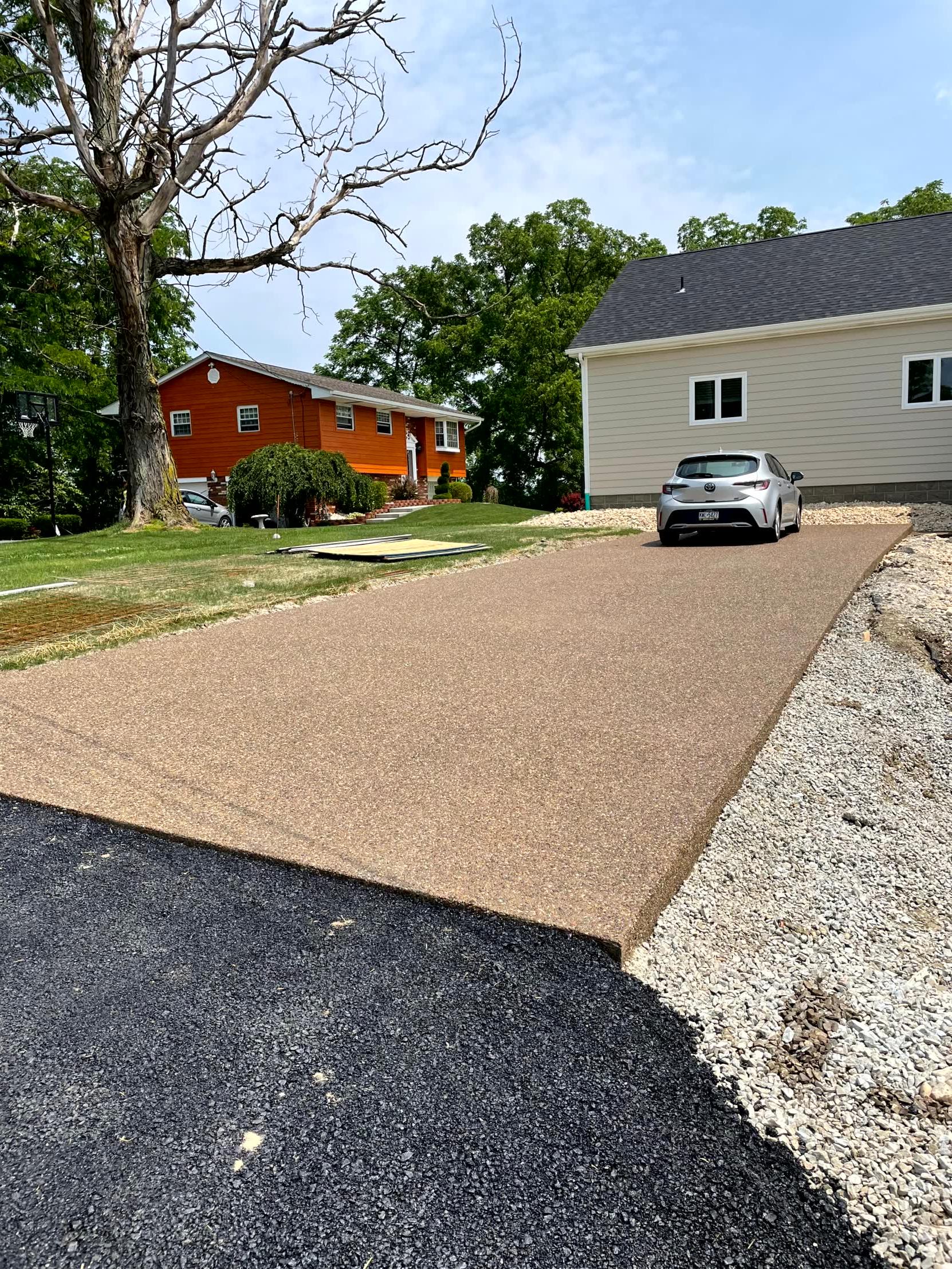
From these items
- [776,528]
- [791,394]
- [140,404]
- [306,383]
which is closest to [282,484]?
[140,404]

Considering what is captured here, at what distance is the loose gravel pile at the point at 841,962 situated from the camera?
1835 millimetres

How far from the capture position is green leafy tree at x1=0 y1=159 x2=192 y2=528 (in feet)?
88.8

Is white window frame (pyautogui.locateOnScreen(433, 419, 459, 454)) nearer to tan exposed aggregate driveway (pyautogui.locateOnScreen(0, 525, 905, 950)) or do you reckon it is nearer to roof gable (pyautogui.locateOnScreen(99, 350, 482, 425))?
roof gable (pyautogui.locateOnScreen(99, 350, 482, 425))

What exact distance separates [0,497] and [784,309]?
2450 cm

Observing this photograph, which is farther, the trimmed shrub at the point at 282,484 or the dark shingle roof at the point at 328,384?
the dark shingle roof at the point at 328,384

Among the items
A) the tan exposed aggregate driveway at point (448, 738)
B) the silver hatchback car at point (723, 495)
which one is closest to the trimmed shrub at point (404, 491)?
the silver hatchback car at point (723, 495)

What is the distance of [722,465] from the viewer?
1288 centimetres

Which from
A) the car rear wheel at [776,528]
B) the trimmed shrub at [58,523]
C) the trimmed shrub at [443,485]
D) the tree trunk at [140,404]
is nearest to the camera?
the car rear wheel at [776,528]

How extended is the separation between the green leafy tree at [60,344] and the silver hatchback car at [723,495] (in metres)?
19.4

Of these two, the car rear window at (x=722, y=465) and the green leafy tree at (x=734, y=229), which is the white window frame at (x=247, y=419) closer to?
the car rear window at (x=722, y=465)

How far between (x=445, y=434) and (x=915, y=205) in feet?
85.0

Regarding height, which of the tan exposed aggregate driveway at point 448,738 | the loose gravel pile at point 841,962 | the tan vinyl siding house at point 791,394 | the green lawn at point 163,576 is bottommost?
the loose gravel pile at point 841,962

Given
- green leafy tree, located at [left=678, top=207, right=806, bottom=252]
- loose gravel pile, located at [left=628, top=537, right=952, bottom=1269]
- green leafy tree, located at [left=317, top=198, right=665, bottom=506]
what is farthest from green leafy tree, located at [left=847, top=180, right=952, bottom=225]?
loose gravel pile, located at [left=628, top=537, right=952, bottom=1269]

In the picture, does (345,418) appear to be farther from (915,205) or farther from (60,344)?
(915,205)
